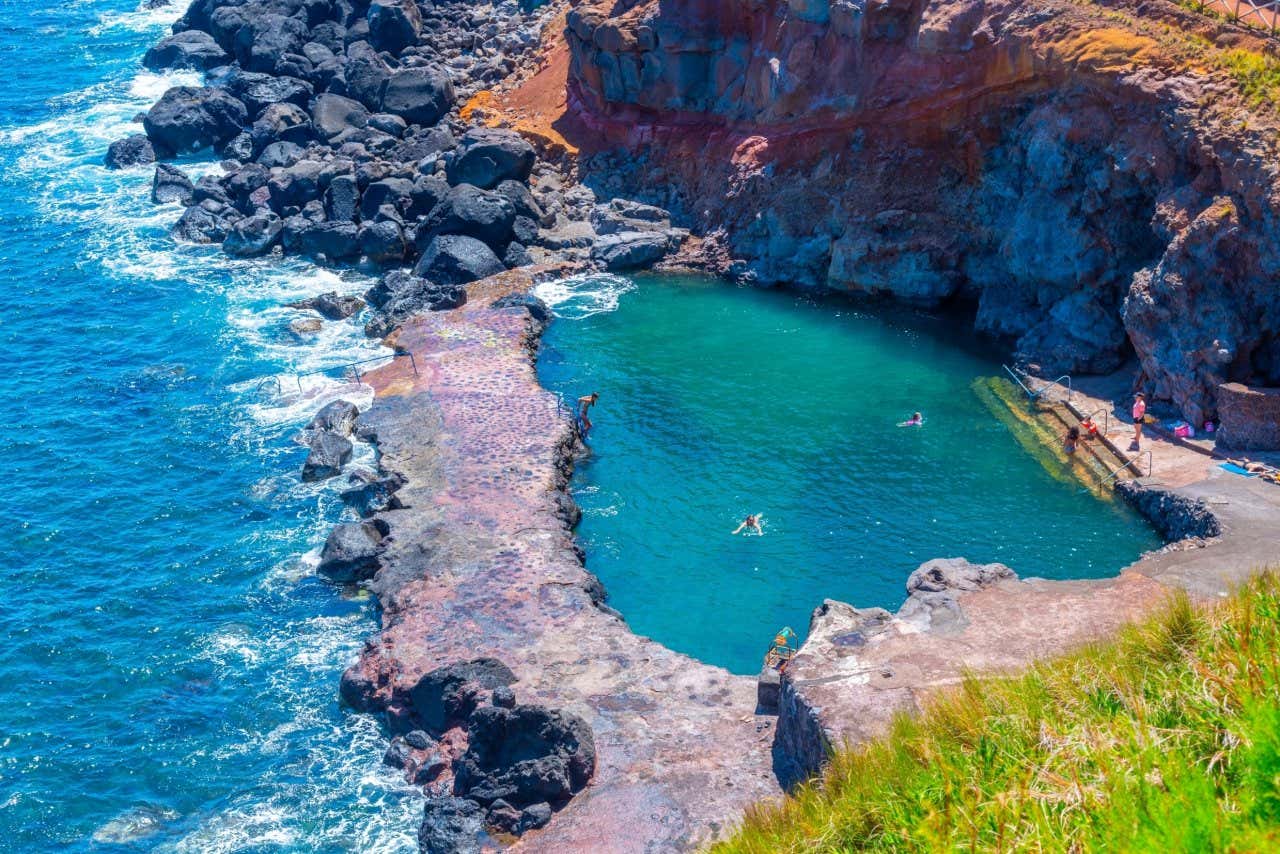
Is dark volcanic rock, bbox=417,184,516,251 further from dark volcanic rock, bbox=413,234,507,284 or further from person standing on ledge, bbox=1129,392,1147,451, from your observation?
person standing on ledge, bbox=1129,392,1147,451

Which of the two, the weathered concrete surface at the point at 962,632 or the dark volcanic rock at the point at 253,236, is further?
the dark volcanic rock at the point at 253,236

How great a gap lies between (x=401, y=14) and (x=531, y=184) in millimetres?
21449

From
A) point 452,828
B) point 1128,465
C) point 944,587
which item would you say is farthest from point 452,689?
point 1128,465

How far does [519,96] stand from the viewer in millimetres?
70375

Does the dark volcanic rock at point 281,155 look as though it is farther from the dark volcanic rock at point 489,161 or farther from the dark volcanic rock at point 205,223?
the dark volcanic rock at point 489,161

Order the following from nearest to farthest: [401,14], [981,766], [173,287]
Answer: [981,766] < [173,287] < [401,14]

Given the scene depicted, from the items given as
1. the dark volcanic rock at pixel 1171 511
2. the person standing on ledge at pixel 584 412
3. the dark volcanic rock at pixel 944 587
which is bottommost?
the person standing on ledge at pixel 584 412

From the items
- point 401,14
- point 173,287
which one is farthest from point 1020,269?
point 401,14

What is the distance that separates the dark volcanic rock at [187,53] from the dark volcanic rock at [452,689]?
66.0 meters

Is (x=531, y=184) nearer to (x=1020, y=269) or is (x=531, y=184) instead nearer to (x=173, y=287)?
(x=173, y=287)

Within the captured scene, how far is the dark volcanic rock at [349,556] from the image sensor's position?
37688 mm

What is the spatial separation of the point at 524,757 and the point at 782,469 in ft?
56.3

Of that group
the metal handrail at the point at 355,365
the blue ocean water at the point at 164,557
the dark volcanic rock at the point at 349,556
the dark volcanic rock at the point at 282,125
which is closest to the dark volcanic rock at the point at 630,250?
the metal handrail at the point at 355,365

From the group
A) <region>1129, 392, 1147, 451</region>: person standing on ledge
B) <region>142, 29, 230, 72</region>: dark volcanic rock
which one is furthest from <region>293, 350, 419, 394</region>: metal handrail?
<region>142, 29, 230, 72</region>: dark volcanic rock
